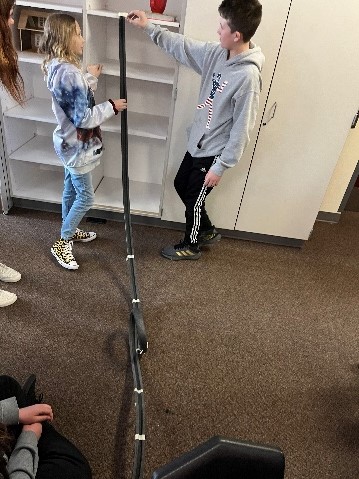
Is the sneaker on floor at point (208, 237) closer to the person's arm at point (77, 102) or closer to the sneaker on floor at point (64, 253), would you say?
the sneaker on floor at point (64, 253)

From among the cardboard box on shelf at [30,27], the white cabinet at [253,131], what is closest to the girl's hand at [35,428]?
the white cabinet at [253,131]

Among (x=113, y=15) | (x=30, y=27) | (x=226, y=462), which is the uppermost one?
(x=113, y=15)

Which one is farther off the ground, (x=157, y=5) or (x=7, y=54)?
(x=157, y=5)

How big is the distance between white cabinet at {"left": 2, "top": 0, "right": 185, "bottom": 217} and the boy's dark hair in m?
0.40

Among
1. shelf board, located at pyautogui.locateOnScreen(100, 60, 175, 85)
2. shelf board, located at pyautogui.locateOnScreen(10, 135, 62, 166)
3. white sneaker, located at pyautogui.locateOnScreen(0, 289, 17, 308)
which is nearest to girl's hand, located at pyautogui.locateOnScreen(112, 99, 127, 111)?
shelf board, located at pyautogui.locateOnScreen(100, 60, 175, 85)

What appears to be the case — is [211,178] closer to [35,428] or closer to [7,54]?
[7,54]

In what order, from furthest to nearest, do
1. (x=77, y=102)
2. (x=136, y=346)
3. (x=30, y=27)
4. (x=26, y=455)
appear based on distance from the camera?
→ (x=30, y=27) → (x=77, y=102) → (x=136, y=346) → (x=26, y=455)

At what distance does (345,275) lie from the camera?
264 centimetres

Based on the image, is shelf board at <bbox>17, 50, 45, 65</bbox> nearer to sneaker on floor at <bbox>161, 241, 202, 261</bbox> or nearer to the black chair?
sneaker on floor at <bbox>161, 241, 202, 261</bbox>

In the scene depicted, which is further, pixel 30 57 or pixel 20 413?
pixel 30 57

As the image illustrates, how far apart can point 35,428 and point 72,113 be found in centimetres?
145

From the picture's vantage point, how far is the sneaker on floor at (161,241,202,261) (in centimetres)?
254

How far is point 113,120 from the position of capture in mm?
2582

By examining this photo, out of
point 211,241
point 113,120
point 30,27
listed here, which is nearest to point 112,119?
point 113,120
